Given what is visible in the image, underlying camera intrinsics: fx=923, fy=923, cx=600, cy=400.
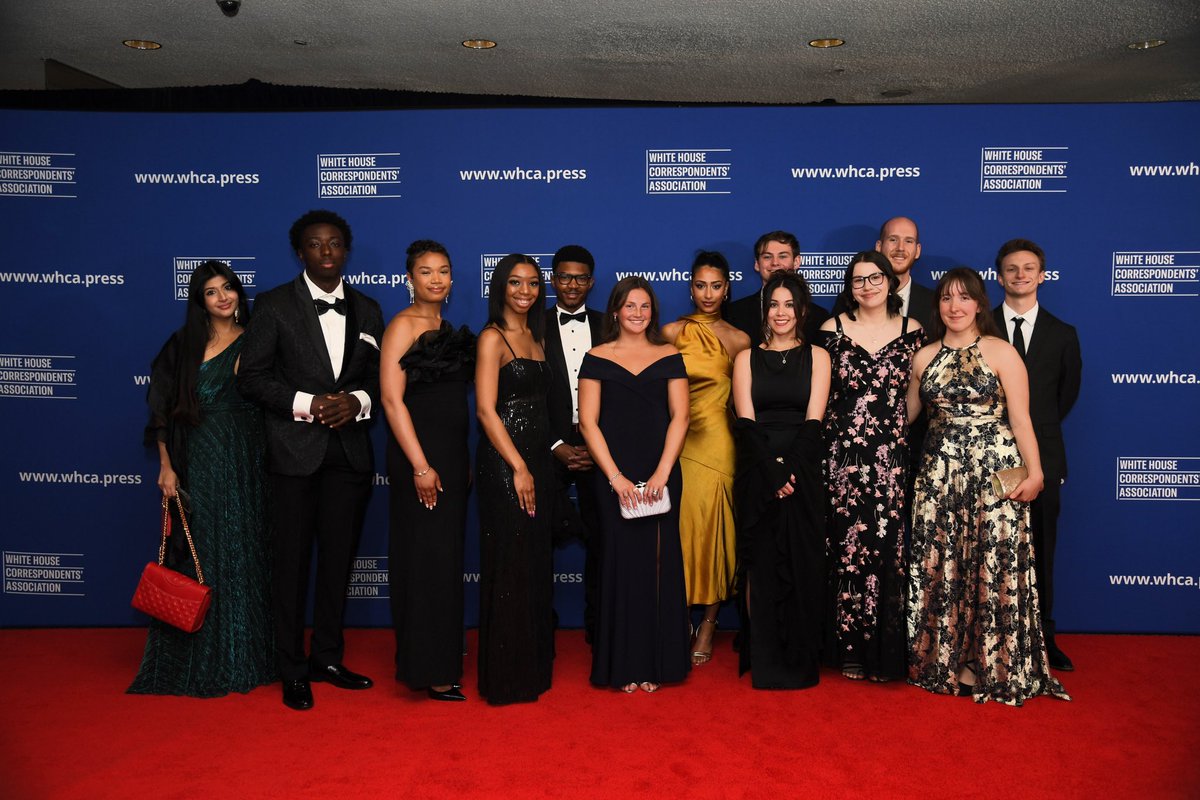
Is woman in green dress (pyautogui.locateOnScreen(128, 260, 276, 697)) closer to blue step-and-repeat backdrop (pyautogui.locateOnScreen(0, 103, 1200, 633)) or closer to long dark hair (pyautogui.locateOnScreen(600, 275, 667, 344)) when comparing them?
blue step-and-repeat backdrop (pyautogui.locateOnScreen(0, 103, 1200, 633))

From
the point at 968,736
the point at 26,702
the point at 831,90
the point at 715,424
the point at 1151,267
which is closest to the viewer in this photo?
the point at 968,736

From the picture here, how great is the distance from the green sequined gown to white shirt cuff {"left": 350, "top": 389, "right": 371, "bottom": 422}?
0.46 meters

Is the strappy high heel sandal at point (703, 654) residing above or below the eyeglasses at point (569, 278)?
below

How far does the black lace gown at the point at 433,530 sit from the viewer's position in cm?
378

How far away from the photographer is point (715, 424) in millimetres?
4191

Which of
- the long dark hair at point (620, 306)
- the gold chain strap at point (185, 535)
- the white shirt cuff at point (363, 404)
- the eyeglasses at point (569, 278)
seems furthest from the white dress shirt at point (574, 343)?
the gold chain strap at point (185, 535)

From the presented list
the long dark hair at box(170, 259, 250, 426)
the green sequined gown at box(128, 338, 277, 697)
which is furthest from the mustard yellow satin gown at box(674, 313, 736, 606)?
the long dark hair at box(170, 259, 250, 426)

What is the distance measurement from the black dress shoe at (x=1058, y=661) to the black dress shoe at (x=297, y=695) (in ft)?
10.8

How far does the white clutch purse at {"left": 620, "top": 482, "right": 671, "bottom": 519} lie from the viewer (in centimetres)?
383

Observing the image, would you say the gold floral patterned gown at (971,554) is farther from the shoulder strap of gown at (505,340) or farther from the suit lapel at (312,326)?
the suit lapel at (312,326)

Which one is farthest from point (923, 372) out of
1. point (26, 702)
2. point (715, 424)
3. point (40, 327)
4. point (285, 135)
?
point (40, 327)

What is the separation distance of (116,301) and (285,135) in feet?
4.11

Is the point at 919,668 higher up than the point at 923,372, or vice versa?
the point at 923,372

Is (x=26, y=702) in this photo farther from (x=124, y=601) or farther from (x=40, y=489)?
(x=40, y=489)
